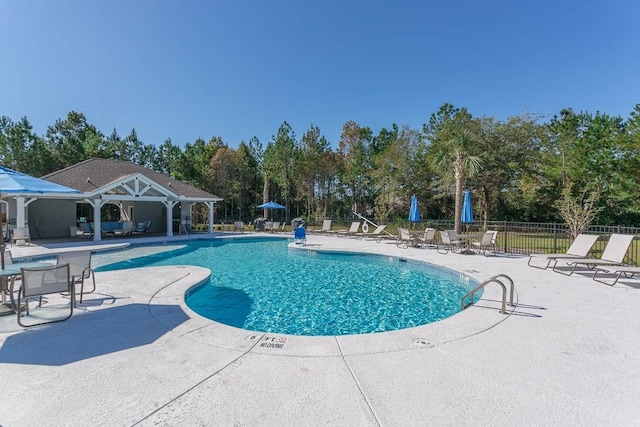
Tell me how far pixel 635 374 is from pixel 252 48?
1806 cm

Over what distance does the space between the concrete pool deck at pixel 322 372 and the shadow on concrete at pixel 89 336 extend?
22 millimetres

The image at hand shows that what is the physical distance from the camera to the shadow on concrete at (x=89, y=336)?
11.4 feet

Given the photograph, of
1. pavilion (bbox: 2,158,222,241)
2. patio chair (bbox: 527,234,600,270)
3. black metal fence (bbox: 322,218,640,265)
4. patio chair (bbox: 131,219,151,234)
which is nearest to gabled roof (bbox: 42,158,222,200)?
pavilion (bbox: 2,158,222,241)

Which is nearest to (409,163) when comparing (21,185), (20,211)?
(20,211)

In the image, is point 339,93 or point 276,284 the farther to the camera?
point 339,93

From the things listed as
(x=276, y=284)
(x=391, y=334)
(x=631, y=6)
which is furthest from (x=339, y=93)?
(x=391, y=334)

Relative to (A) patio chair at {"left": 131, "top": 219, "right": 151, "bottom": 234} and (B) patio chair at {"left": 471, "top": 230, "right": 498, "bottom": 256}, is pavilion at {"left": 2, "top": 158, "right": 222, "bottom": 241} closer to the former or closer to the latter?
(A) patio chair at {"left": 131, "top": 219, "right": 151, "bottom": 234}

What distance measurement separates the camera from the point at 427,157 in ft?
89.7

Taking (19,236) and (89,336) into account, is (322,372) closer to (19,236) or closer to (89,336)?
(89,336)

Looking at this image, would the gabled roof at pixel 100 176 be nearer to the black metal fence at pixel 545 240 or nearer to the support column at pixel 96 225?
the support column at pixel 96 225

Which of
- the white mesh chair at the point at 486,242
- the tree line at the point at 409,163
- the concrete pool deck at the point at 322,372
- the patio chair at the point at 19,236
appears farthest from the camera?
the tree line at the point at 409,163

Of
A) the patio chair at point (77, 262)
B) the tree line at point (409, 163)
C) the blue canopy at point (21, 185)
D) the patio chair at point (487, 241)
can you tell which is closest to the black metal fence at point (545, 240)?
the patio chair at point (487, 241)

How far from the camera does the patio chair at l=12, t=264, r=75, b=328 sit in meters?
4.37

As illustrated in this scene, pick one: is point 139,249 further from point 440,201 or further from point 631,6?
point 440,201
